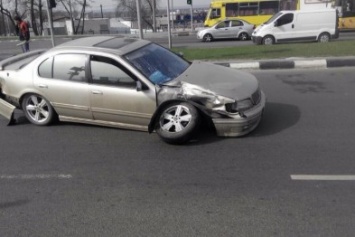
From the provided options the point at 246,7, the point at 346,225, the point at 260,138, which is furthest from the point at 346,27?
the point at 346,225

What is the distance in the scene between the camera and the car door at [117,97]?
17.3ft

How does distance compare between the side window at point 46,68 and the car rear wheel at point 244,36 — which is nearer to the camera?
the side window at point 46,68

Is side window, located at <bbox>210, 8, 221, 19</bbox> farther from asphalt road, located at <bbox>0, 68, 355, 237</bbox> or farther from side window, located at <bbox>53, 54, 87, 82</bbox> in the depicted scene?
side window, located at <bbox>53, 54, 87, 82</bbox>

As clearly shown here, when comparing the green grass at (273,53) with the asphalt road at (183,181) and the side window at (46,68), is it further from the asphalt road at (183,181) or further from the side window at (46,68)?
the side window at (46,68)

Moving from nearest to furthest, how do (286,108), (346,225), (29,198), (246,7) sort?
(346,225), (29,198), (286,108), (246,7)

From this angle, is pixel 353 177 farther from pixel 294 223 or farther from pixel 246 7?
pixel 246 7

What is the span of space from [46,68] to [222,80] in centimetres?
278

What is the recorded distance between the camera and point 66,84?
5.74m

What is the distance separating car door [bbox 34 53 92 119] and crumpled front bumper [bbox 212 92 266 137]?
1.99m

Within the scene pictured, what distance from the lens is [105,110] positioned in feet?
18.1

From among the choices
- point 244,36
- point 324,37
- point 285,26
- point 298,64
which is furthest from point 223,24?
point 298,64

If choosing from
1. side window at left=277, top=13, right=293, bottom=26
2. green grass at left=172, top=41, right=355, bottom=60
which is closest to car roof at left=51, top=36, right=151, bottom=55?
green grass at left=172, top=41, right=355, bottom=60

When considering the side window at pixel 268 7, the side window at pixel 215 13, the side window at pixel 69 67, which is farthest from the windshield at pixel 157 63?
the side window at pixel 215 13

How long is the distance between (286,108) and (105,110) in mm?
3095
